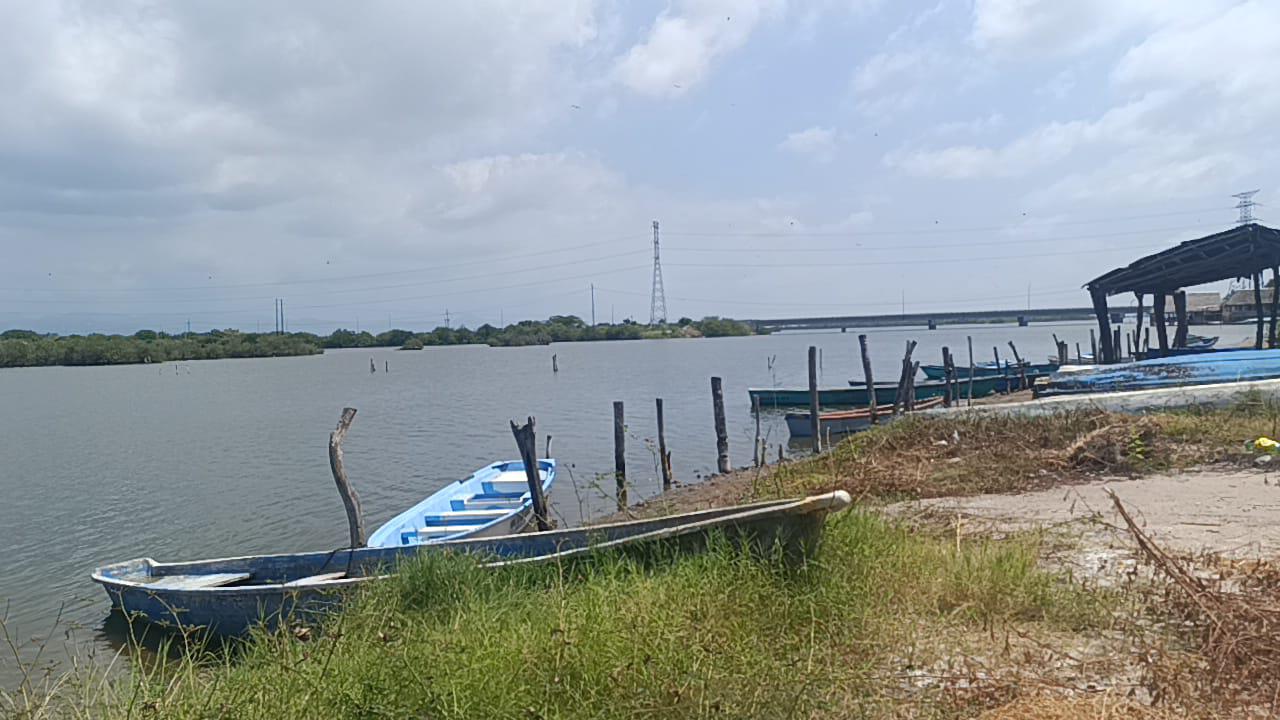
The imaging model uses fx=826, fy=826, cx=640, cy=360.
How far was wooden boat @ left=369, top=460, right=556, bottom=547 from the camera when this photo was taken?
38.5 feet

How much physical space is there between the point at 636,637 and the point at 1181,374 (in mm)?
17285

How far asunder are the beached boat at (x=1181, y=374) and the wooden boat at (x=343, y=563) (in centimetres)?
1402

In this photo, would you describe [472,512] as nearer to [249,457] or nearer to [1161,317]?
[249,457]

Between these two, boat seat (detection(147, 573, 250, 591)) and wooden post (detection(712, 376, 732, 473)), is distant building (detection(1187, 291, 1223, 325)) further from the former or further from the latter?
boat seat (detection(147, 573, 250, 591))

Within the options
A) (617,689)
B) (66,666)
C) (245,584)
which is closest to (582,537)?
(617,689)

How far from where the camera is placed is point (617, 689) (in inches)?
162

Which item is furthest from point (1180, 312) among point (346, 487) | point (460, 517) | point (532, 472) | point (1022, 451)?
point (346, 487)

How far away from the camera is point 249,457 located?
79.8 ft

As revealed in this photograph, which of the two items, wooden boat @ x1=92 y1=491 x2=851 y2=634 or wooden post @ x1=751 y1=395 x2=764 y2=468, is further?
wooden post @ x1=751 y1=395 x2=764 y2=468

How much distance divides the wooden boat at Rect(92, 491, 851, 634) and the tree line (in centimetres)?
8474

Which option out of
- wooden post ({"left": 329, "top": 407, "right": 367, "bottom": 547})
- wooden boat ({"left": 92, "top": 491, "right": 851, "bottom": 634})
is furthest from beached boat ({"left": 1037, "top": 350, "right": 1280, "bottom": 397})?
wooden post ({"left": 329, "top": 407, "right": 367, "bottom": 547})

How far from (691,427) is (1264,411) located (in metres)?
17.1

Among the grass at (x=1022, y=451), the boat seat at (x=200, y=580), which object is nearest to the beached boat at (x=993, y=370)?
the grass at (x=1022, y=451)

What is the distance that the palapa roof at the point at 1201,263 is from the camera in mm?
19906
